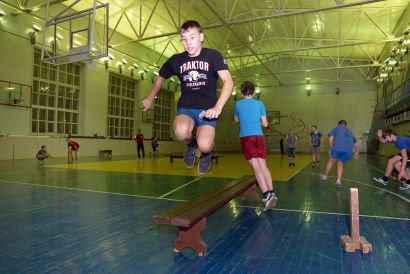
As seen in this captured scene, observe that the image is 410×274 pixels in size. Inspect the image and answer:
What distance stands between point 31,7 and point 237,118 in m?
12.8

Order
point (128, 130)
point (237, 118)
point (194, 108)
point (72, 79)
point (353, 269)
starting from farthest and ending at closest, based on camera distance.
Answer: point (128, 130) < point (72, 79) < point (237, 118) < point (194, 108) < point (353, 269)

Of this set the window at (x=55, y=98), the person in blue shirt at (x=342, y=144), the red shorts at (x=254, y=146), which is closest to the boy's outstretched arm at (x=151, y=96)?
the red shorts at (x=254, y=146)

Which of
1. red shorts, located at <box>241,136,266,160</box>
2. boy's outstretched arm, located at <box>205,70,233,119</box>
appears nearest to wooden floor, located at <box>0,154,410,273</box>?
red shorts, located at <box>241,136,266,160</box>

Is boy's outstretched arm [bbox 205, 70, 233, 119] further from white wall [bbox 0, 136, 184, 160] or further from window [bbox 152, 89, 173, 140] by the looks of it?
window [bbox 152, 89, 173, 140]

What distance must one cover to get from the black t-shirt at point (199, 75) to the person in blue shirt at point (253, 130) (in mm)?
1192

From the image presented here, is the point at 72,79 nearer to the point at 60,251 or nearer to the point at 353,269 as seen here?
the point at 60,251

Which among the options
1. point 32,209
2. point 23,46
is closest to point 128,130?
point 23,46

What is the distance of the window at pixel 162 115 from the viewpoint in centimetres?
2419

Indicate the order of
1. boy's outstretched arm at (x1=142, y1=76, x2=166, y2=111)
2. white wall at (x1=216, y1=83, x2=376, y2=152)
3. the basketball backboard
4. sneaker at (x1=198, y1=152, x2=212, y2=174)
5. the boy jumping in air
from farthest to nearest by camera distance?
white wall at (x1=216, y1=83, x2=376, y2=152) < the basketball backboard < sneaker at (x1=198, y1=152, x2=212, y2=174) < boy's outstretched arm at (x1=142, y1=76, x2=166, y2=111) < the boy jumping in air

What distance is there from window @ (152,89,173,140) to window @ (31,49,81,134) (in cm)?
719

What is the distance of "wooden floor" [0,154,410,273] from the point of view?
260 centimetres

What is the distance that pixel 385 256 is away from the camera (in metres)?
2.82

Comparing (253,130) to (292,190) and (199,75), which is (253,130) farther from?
(292,190)

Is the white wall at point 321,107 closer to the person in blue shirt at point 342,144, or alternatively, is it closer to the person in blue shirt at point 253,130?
the person in blue shirt at point 342,144
